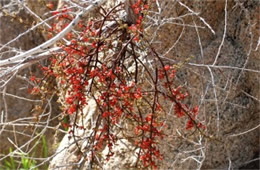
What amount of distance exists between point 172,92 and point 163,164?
0.72m

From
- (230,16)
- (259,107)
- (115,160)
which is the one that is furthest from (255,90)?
(115,160)

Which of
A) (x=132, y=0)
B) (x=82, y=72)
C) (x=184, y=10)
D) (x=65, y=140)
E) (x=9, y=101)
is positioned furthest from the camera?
(x=9, y=101)

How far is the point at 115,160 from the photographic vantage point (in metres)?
2.81

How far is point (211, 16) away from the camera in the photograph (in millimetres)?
2791

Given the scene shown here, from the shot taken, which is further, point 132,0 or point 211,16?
point 211,16

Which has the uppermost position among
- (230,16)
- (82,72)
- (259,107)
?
(230,16)

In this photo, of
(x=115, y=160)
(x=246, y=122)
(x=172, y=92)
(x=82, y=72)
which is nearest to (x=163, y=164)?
(x=115, y=160)

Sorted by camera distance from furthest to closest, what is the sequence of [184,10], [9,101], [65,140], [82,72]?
[9,101]
[65,140]
[184,10]
[82,72]

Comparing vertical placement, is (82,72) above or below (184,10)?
below

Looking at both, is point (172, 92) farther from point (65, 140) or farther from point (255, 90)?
point (65, 140)

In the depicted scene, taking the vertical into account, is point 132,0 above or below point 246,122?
above

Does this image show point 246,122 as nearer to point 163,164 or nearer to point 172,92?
point 163,164

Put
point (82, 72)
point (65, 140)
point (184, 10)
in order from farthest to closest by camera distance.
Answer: point (65, 140) < point (184, 10) < point (82, 72)

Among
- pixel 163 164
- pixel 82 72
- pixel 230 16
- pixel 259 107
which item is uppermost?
pixel 230 16
